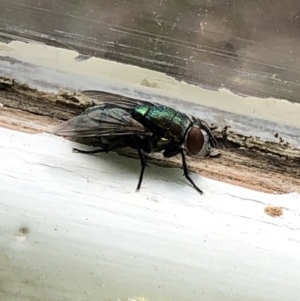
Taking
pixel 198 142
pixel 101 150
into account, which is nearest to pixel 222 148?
pixel 198 142

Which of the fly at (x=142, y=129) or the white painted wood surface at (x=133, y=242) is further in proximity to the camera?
the fly at (x=142, y=129)

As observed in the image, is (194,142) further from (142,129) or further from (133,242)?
(133,242)

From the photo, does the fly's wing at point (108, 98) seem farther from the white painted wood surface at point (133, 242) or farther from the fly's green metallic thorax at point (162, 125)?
the white painted wood surface at point (133, 242)

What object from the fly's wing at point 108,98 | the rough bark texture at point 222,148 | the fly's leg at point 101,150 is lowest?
the fly's leg at point 101,150

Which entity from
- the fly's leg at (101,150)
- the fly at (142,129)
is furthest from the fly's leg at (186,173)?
the fly's leg at (101,150)

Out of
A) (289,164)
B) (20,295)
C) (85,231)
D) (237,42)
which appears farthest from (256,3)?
(20,295)

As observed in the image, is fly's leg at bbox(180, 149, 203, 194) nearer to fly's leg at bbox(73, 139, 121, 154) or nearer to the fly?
the fly

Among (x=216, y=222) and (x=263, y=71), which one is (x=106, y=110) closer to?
(x=216, y=222)
